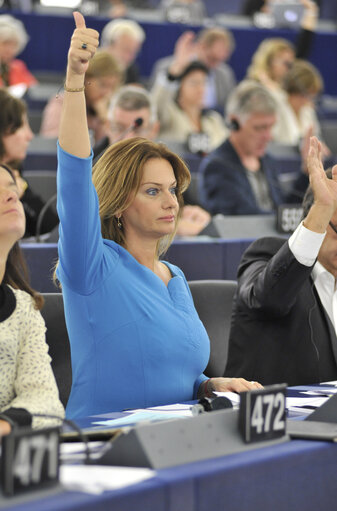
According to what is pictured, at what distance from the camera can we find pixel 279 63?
706 cm

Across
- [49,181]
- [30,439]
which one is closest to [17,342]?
[30,439]

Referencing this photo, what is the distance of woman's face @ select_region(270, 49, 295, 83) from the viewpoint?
7.03 metres

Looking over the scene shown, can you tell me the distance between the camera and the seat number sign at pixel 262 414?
130 cm

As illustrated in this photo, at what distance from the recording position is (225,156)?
4.18 metres

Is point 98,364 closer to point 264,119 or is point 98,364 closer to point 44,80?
point 264,119

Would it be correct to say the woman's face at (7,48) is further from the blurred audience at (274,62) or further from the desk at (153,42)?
the blurred audience at (274,62)

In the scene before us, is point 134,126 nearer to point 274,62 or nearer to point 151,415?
point 151,415

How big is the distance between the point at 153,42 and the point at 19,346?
6767mm

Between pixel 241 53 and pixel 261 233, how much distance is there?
17.5 feet

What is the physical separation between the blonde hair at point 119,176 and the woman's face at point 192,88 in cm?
388

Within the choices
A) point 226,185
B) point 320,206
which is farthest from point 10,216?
point 226,185

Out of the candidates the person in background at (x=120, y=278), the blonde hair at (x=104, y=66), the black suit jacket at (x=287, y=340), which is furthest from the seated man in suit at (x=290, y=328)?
the blonde hair at (x=104, y=66)

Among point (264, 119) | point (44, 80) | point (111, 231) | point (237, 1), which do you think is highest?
point (237, 1)

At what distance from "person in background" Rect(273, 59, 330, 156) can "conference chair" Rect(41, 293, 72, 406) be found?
4.38 metres
